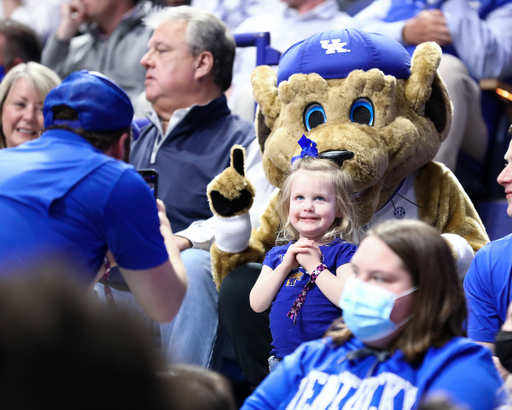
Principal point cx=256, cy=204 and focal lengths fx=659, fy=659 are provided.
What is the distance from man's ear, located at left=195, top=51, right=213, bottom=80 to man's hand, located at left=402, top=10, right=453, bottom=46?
91cm

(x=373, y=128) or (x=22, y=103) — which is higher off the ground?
(x=373, y=128)

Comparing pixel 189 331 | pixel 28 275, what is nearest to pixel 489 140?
pixel 189 331

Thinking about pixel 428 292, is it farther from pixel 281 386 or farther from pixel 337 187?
pixel 337 187

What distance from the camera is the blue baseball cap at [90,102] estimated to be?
1.73 meters

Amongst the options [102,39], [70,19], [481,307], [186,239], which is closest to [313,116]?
[186,239]

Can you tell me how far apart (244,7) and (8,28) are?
151 cm

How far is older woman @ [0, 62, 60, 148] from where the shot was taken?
3092 mm

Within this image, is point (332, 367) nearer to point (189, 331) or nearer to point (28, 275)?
point (28, 275)

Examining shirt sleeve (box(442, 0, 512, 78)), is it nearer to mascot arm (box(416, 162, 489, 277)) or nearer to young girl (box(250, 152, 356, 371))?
mascot arm (box(416, 162, 489, 277))

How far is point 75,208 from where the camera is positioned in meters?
1.55

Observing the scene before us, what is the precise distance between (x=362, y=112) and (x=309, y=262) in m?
0.59

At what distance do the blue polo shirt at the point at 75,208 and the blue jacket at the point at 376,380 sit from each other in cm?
51

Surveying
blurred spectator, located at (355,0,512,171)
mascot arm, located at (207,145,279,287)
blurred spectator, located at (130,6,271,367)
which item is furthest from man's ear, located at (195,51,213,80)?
mascot arm, located at (207,145,279,287)

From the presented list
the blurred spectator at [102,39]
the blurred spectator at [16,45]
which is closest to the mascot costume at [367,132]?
the blurred spectator at [102,39]
